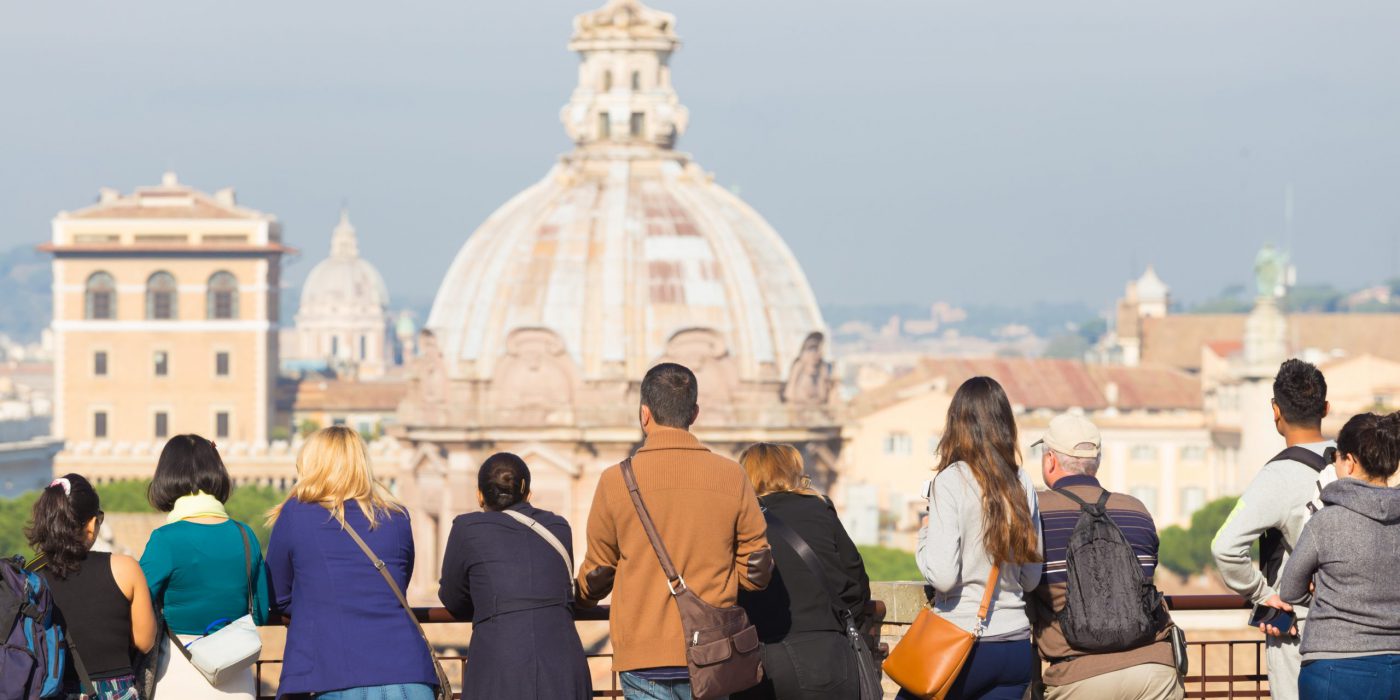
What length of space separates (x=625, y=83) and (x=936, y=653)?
32.2 meters

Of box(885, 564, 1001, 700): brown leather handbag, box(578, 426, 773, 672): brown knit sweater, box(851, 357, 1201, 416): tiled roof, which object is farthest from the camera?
box(851, 357, 1201, 416): tiled roof

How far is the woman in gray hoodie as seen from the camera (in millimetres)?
10055

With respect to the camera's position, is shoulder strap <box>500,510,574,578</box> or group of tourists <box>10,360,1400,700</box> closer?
group of tourists <box>10,360,1400,700</box>

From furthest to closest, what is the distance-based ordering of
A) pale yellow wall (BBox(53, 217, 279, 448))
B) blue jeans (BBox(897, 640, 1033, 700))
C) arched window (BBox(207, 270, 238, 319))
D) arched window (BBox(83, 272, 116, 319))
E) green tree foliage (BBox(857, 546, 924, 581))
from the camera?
arched window (BBox(207, 270, 238, 319))
arched window (BBox(83, 272, 116, 319))
pale yellow wall (BBox(53, 217, 279, 448))
green tree foliage (BBox(857, 546, 924, 581))
blue jeans (BBox(897, 640, 1033, 700))

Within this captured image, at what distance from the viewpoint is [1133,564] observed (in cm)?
1019

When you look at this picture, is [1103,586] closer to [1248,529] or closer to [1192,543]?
[1248,529]

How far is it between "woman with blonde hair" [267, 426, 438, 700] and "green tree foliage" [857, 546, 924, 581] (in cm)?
5150

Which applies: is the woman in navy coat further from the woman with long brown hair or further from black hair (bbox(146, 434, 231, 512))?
the woman with long brown hair

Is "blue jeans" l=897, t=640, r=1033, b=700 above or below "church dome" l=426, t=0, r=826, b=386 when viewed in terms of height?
below

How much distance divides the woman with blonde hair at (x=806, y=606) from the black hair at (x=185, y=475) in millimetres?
1876

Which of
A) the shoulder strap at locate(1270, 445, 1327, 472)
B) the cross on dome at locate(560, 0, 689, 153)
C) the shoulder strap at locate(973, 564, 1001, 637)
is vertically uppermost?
the cross on dome at locate(560, 0, 689, 153)

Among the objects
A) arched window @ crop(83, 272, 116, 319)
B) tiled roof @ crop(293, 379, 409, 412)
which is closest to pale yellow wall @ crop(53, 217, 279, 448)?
arched window @ crop(83, 272, 116, 319)

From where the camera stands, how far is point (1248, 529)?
10.5m

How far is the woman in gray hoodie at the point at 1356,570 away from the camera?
33.0 feet
